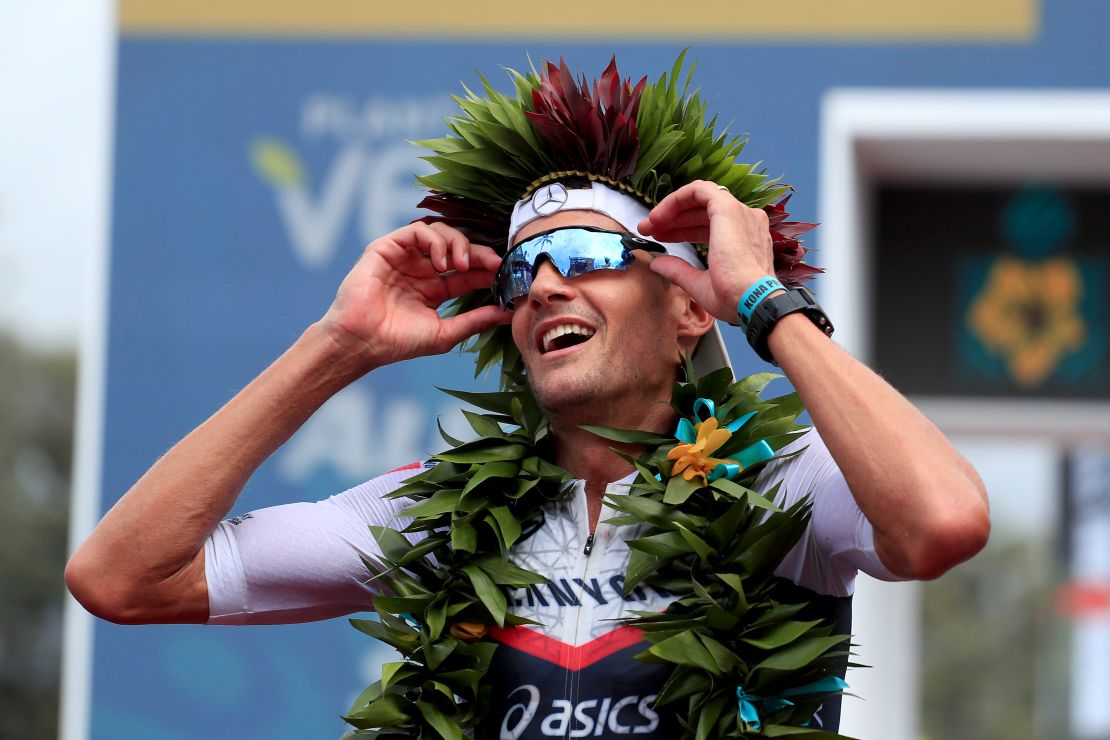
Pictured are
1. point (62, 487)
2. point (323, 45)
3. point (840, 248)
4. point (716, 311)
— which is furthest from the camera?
point (62, 487)

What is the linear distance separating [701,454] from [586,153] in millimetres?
722

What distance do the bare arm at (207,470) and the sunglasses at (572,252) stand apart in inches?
9.4

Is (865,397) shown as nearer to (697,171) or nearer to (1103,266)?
(697,171)

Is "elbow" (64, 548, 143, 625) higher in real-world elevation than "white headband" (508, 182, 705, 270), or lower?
lower

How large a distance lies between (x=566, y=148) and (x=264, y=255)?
5.08 m

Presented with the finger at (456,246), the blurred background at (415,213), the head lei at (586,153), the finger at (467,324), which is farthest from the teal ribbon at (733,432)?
the blurred background at (415,213)

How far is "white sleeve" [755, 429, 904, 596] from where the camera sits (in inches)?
116

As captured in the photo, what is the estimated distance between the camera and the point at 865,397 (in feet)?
9.40

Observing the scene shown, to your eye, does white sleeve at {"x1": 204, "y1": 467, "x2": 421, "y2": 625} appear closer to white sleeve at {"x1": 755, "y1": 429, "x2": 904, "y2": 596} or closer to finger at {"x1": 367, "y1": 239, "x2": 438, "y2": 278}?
finger at {"x1": 367, "y1": 239, "x2": 438, "y2": 278}

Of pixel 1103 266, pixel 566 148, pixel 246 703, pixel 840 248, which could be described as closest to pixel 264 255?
pixel 246 703

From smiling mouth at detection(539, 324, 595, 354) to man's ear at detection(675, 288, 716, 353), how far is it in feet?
0.83

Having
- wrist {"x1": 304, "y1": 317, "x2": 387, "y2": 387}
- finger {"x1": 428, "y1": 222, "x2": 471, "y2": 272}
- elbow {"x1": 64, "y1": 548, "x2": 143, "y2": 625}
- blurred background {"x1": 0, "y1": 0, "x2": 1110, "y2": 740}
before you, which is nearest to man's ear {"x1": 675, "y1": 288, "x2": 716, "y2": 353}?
finger {"x1": 428, "y1": 222, "x2": 471, "y2": 272}

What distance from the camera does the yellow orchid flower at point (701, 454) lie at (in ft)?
10.7

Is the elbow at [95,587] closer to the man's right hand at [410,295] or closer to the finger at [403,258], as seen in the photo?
the man's right hand at [410,295]
